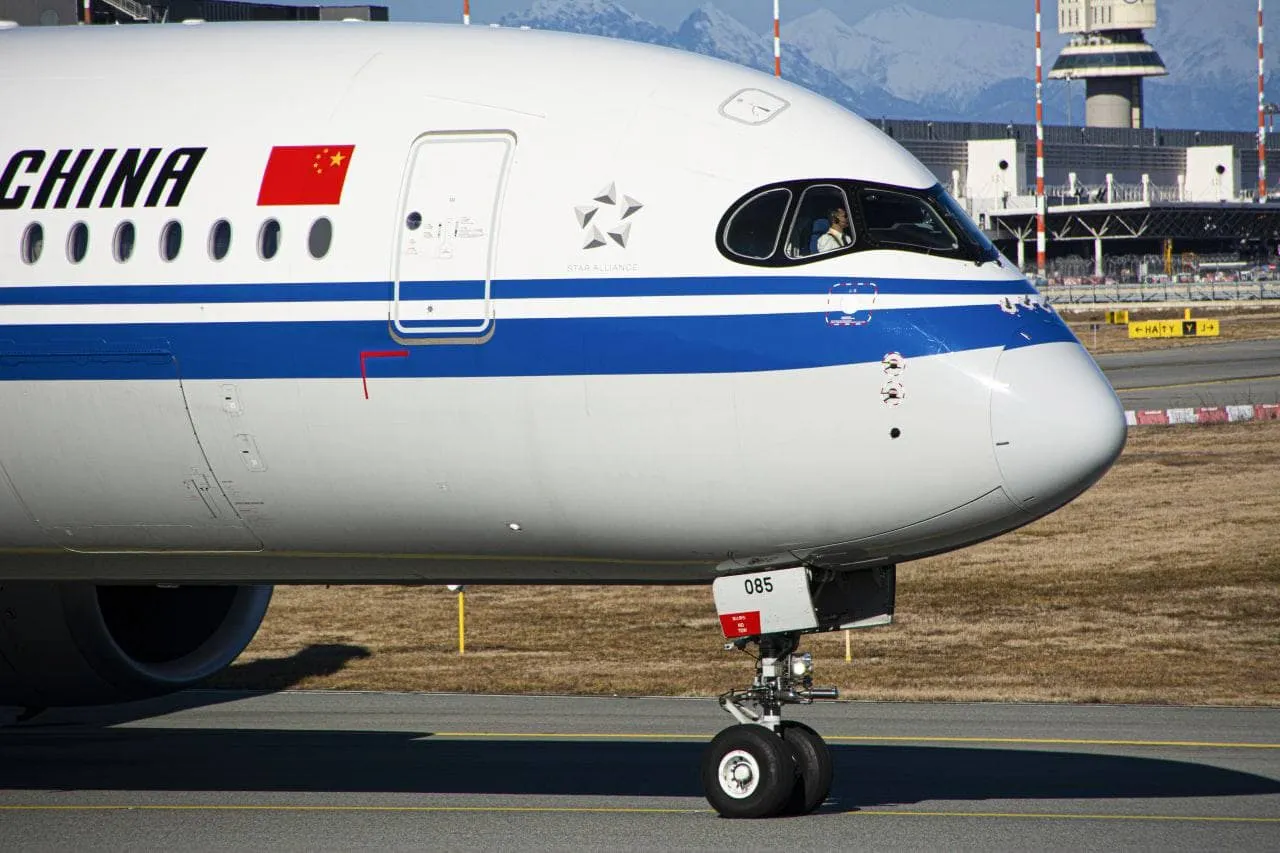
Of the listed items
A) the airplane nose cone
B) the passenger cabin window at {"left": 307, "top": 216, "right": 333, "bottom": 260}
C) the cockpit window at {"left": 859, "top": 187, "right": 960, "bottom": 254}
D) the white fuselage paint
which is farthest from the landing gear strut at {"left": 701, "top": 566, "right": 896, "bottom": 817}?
the passenger cabin window at {"left": 307, "top": 216, "right": 333, "bottom": 260}

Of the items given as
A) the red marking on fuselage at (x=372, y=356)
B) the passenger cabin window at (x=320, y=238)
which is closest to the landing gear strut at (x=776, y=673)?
the red marking on fuselage at (x=372, y=356)

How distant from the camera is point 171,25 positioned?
595 inches

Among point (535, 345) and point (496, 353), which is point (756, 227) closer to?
point (535, 345)

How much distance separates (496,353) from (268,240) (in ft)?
6.48

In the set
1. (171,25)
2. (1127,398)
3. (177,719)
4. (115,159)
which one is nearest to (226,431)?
(115,159)

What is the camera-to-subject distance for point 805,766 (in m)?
13.4

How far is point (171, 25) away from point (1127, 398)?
43112 mm

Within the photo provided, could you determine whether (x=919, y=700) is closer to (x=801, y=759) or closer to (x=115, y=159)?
(x=801, y=759)

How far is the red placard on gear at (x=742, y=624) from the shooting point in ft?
42.8

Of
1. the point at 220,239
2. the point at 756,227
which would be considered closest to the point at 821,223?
the point at 756,227

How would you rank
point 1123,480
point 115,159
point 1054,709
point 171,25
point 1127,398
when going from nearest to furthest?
1. point 115,159
2. point 171,25
3. point 1054,709
4. point 1123,480
5. point 1127,398

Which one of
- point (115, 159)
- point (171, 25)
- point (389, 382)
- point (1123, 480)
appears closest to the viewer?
point (389, 382)

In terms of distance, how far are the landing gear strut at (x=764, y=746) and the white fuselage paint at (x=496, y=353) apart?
0.84 metres

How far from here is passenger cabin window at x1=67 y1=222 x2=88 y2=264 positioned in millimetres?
13477
